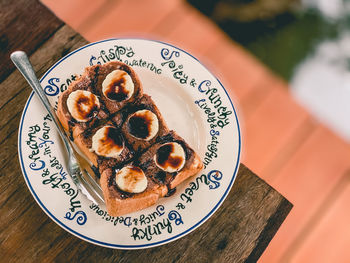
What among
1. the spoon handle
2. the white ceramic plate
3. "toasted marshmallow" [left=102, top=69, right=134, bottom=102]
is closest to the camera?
the white ceramic plate

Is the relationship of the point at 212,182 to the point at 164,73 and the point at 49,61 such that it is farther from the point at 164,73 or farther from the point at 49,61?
the point at 49,61

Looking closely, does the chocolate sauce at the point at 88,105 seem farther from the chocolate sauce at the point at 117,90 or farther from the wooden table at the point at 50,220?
the wooden table at the point at 50,220

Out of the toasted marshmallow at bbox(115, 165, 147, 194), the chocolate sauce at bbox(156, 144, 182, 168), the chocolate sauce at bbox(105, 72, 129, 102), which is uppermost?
the chocolate sauce at bbox(105, 72, 129, 102)

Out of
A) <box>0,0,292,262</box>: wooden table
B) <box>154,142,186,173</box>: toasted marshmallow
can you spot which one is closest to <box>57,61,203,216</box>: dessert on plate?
<box>154,142,186,173</box>: toasted marshmallow

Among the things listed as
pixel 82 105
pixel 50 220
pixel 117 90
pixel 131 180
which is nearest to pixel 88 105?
pixel 82 105

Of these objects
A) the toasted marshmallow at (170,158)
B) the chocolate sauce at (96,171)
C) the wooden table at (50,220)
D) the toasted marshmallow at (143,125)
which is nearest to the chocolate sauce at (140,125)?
the toasted marshmallow at (143,125)

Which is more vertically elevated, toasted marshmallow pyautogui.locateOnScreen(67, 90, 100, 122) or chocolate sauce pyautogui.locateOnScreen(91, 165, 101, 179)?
toasted marshmallow pyautogui.locateOnScreen(67, 90, 100, 122)

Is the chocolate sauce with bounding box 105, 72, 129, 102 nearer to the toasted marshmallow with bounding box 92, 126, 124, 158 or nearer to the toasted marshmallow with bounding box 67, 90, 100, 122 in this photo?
the toasted marshmallow with bounding box 67, 90, 100, 122
